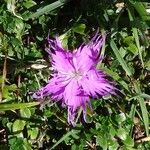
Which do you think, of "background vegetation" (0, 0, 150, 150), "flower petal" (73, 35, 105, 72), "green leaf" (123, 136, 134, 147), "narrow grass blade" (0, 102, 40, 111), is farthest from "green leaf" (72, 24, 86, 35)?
"green leaf" (123, 136, 134, 147)

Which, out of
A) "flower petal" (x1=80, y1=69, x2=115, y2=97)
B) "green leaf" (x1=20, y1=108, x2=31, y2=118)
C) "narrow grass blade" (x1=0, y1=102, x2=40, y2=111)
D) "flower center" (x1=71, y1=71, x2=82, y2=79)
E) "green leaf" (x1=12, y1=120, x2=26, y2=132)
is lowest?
"green leaf" (x1=12, y1=120, x2=26, y2=132)

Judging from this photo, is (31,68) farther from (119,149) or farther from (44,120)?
(119,149)

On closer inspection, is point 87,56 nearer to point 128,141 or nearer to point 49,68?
point 49,68

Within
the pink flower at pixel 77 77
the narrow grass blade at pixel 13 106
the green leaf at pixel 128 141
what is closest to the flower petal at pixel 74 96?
the pink flower at pixel 77 77

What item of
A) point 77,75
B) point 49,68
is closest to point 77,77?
point 77,75

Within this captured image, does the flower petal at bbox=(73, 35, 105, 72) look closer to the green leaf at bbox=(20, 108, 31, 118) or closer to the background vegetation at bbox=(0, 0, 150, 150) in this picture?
the background vegetation at bbox=(0, 0, 150, 150)

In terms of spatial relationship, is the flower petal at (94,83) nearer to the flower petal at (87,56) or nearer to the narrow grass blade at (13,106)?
the flower petal at (87,56)
